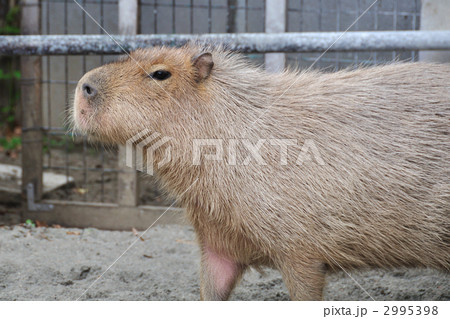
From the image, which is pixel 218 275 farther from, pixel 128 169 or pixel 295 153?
pixel 128 169

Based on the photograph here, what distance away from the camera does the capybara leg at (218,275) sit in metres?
2.95

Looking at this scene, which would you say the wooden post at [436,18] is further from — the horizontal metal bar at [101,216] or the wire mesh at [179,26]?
the horizontal metal bar at [101,216]

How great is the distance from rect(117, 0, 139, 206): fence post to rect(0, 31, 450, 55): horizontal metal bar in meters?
1.51

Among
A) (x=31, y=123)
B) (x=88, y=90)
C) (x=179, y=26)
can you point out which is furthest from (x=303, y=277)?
(x=179, y=26)

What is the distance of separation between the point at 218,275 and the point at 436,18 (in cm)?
231

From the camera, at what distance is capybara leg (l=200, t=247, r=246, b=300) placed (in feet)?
9.69

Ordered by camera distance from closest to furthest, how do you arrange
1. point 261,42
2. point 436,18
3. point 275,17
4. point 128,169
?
point 261,42
point 436,18
point 275,17
point 128,169

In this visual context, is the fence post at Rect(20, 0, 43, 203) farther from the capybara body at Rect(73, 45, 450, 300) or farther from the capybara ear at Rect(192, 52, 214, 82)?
the capybara ear at Rect(192, 52, 214, 82)

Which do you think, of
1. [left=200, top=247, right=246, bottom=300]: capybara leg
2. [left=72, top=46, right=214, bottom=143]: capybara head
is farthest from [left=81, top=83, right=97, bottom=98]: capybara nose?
[left=200, top=247, right=246, bottom=300]: capybara leg

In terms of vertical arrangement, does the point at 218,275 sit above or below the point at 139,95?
below

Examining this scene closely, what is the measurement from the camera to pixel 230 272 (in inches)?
117

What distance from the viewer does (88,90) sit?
8.80ft

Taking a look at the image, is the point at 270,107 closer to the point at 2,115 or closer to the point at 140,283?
the point at 140,283

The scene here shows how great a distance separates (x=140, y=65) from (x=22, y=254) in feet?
5.62
